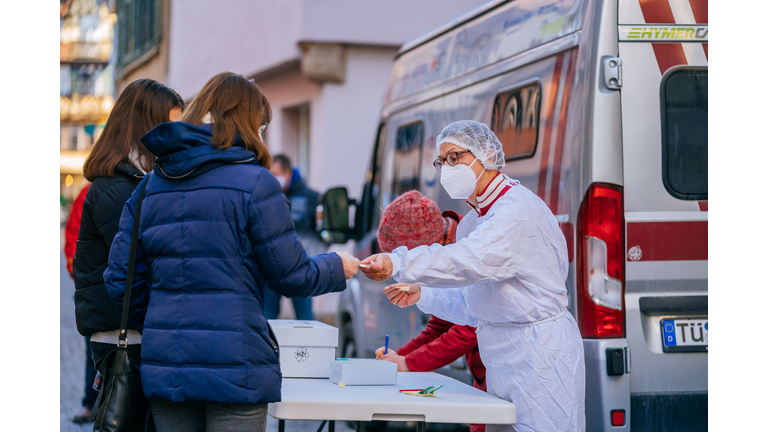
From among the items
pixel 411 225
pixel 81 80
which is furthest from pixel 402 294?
pixel 81 80

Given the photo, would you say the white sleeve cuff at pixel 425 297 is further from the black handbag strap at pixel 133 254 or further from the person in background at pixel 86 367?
the person in background at pixel 86 367

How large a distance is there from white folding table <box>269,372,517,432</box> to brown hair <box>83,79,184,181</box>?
3.77ft

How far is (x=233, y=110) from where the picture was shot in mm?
2773

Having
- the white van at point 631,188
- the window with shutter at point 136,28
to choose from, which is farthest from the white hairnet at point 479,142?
the window with shutter at point 136,28

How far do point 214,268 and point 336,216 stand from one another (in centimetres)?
414

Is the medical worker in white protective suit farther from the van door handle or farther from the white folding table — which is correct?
the van door handle

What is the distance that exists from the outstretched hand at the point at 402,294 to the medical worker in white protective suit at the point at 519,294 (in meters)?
0.32

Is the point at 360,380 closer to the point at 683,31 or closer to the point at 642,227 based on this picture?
the point at 642,227

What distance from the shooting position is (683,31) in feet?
13.1

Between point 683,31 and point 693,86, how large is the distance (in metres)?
0.26

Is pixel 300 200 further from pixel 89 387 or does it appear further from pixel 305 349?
pixel 305 349

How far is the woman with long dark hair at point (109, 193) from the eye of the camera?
3.23 m

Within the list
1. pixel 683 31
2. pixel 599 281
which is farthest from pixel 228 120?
pixel 683 31

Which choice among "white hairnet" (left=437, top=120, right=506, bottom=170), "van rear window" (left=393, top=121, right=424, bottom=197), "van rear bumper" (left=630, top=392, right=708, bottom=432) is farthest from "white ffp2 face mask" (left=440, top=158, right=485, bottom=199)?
"van rear window" (left=393, top=121, right=424, bottom=197)
